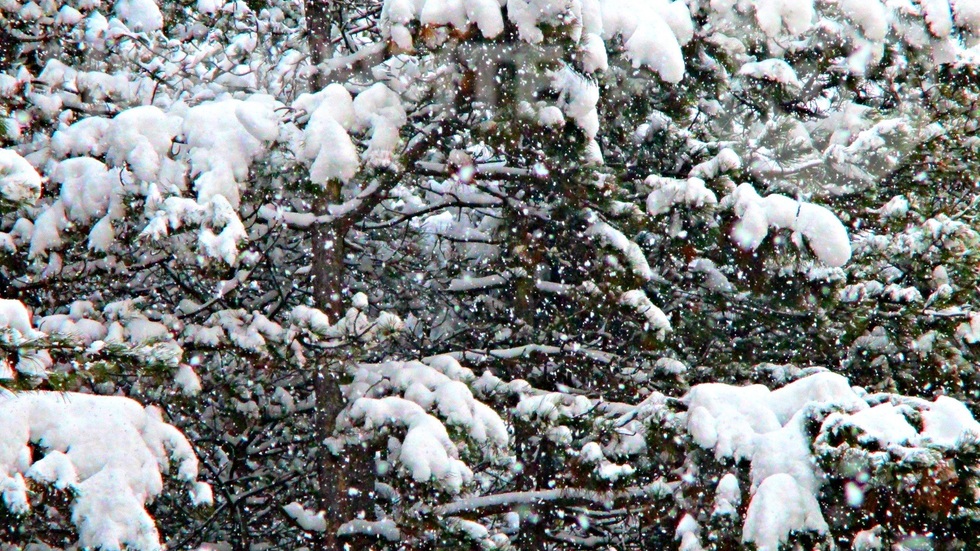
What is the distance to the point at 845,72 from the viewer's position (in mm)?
7184

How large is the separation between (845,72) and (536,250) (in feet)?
10.6

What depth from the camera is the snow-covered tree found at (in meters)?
3.92

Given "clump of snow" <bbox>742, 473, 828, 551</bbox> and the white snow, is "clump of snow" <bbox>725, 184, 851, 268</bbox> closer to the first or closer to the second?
the white snow

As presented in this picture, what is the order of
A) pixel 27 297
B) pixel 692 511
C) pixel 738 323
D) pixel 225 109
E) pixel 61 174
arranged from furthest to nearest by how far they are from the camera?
pixel 738 323
pixel 27 297
pixel 225 109
pixel 61 174
pixel 692 511

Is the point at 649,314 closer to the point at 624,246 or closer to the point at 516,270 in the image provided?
the point at 624,246

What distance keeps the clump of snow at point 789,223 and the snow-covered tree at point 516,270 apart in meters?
0.03

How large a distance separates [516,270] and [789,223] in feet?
9.20

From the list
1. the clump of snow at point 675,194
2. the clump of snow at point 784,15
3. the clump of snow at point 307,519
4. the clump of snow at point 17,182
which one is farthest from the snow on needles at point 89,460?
the clump of snow at point 784,15

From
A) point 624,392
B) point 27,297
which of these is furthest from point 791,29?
point 27,297

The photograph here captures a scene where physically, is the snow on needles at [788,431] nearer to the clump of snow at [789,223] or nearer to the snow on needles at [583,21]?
the clump of snow at [789,223]

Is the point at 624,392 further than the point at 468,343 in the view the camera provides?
No

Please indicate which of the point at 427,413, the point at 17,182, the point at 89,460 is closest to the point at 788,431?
the point at 427,413

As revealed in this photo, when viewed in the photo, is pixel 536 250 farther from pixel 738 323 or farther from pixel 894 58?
pixel 894 58

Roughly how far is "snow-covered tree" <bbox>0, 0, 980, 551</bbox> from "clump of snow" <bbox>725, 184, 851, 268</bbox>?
0.09ft
